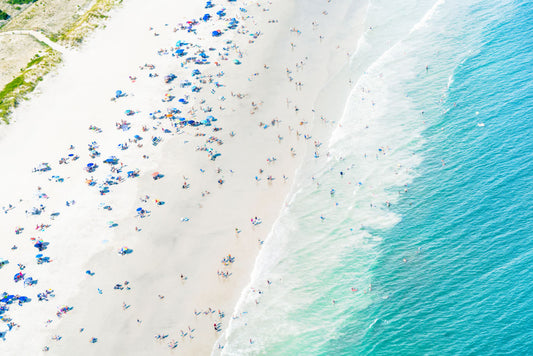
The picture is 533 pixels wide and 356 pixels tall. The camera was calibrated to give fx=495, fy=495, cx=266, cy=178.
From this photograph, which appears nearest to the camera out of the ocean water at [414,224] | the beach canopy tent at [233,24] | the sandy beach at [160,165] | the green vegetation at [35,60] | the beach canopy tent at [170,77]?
the ocean water at [414,224]

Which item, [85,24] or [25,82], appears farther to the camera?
[85,24]

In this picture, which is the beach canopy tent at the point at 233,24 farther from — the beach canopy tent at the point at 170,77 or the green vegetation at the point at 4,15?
the green vegetation at the point at 4,15

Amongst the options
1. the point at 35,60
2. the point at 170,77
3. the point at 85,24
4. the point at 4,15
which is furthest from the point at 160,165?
the point at 4,15

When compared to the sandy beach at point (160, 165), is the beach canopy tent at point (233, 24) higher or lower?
higher

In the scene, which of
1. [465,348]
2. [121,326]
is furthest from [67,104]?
[465,348]

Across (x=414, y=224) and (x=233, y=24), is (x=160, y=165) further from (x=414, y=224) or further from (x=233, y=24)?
(x=233, y=24)

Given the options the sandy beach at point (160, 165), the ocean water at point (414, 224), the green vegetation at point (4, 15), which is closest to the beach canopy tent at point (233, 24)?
the sandy beach at point (160, 165)

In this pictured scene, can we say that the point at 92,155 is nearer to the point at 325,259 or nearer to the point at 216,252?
the point at 216,252
